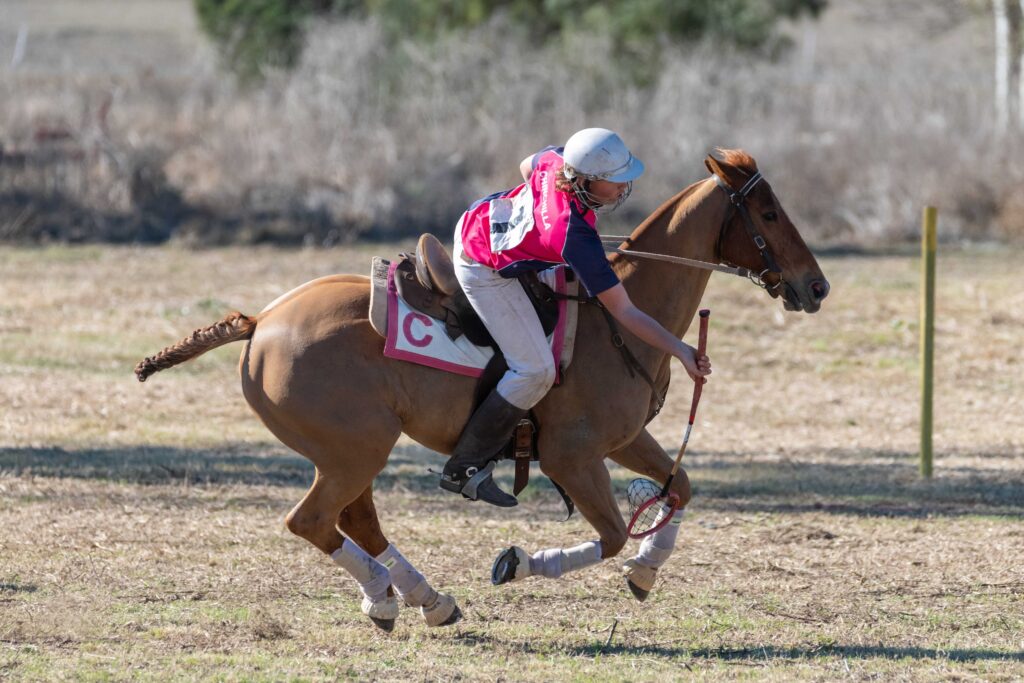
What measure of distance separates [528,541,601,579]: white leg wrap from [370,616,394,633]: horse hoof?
2.31 feet

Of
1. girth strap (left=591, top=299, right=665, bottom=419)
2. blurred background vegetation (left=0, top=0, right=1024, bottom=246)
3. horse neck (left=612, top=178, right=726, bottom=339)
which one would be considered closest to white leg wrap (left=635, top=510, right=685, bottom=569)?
girth strap (left=591, top=299, right=665, bottom=419)

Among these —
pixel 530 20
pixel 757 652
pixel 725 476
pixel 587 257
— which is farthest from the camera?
pixel 530 20

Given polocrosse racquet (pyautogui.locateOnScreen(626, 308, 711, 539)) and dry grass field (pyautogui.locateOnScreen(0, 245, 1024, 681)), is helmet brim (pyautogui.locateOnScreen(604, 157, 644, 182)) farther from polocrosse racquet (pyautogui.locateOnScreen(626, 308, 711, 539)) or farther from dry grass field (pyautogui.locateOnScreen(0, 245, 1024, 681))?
dry grass field (pyautogui.locateOnScreen(0, 245, 1024, 681))

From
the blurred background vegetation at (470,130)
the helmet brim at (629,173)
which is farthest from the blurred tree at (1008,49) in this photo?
the helmet brim at (629,173)

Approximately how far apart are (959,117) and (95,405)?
765 inches

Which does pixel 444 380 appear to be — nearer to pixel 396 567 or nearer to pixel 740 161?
pixel 396 567

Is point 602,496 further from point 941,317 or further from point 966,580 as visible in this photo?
point 941,317

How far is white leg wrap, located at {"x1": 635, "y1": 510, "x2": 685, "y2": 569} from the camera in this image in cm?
667

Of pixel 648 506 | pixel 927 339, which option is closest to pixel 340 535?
pixel 648 506

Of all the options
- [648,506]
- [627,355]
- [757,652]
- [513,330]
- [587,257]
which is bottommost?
[757,652]

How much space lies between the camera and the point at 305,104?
26.8 metres

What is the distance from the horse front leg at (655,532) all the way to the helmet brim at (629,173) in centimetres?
141

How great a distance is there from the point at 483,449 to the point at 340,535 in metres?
0.78

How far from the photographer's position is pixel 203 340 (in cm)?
639
